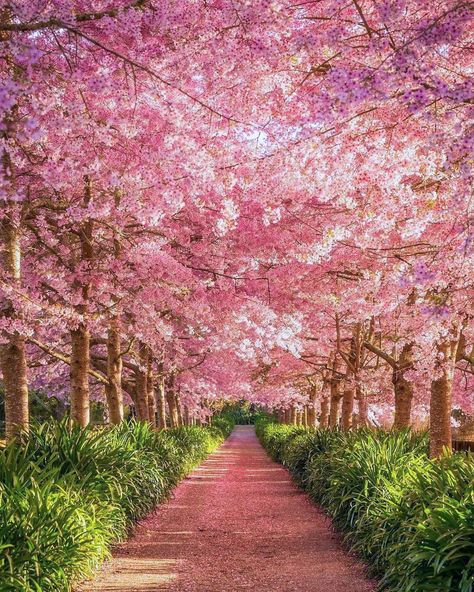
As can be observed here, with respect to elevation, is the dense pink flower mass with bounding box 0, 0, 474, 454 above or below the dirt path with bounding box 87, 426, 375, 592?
above

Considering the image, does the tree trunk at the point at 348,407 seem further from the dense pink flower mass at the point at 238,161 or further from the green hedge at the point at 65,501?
the green hedge at the point at 65,501

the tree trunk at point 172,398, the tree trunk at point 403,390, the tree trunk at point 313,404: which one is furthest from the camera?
the tree trunk at point 313,404

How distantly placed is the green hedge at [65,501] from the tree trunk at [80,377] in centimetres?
59

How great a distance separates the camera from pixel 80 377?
12.7 m

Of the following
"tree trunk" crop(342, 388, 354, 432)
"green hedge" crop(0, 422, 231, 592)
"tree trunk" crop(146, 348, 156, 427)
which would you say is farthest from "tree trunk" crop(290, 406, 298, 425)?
"green hedge" crop(0, 422, 231, 592)

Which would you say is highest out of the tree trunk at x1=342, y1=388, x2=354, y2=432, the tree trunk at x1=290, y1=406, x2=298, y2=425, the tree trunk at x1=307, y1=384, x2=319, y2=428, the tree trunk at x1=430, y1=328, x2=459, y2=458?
the tree trunk at x1=430, y1=328, x2=459, y2=458

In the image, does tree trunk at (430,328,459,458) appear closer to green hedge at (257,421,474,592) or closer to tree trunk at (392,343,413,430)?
green hedge at (257,421,474,592)

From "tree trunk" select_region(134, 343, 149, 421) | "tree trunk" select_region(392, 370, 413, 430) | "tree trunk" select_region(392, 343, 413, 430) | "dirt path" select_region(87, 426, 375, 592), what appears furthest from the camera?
"tree trunk" select_region(134, 343, 149, 421)

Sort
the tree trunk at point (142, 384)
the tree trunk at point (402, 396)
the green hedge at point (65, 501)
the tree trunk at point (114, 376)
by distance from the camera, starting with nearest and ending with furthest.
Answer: the green hedge at point (65, 501)
the tree trunk at point (114, 376)
the tree trunk at point (402, 396)
the tree trunk at point (142, 384)

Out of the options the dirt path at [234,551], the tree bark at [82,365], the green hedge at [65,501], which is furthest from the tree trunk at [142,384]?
the green hedge at [65,501]

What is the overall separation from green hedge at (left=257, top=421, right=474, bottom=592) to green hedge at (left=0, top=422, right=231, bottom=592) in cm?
302

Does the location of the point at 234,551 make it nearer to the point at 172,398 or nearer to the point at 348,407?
the point at 348,407

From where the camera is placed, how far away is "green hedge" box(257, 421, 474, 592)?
5738 millimetres

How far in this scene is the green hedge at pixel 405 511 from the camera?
18.8 feet
